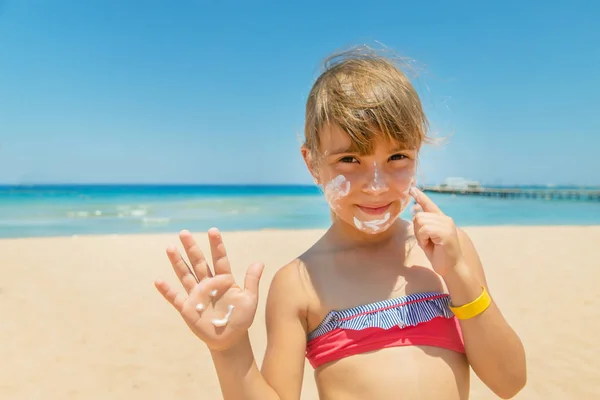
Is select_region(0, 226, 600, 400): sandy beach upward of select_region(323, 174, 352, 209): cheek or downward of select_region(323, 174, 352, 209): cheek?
downward

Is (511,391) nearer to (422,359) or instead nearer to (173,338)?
(422,359)

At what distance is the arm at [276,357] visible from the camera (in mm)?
1549

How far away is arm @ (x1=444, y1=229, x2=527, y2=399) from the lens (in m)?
1.64

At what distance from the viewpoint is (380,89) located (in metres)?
1.81

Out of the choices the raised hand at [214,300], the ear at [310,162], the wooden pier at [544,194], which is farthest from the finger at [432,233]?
the wooden pier at [544,194]

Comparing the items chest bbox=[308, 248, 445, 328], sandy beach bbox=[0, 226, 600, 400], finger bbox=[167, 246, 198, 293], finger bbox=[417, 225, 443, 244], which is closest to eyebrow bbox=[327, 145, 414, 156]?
finger bbox=[417, 225, 443, 244]

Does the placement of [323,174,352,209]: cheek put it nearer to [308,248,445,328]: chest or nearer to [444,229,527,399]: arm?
[308,248,445,328]: chest

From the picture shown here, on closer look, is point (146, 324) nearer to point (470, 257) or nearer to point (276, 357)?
point (276, 357)

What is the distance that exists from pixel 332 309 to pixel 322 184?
1.63 feet

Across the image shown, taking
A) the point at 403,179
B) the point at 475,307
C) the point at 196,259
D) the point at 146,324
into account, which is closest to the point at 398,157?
the point at 403,179

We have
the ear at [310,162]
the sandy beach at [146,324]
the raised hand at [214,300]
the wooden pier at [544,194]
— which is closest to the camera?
the raised hand at [214,300]

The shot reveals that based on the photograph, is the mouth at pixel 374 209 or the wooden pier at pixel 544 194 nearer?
the mouth at pixel 374 209

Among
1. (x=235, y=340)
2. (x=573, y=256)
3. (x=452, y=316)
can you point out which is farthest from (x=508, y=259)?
(x=235, y=340)

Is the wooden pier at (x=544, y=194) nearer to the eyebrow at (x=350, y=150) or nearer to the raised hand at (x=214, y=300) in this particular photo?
the eyebrow at (x=350, y=150)
